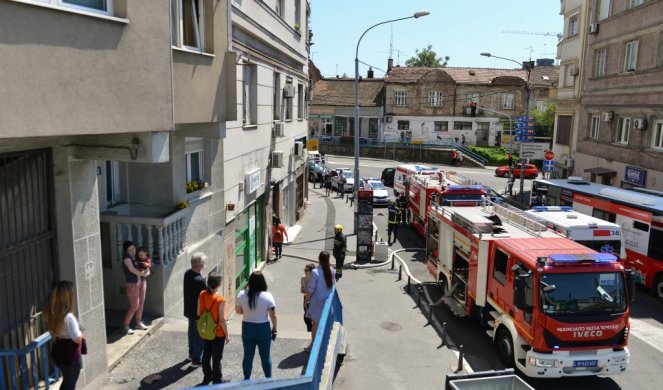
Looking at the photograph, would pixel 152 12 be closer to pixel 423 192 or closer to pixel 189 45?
pixel 189 45

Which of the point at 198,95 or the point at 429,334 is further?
the point at 429,334

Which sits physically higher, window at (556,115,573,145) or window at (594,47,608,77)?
window at (594,47,608,77)

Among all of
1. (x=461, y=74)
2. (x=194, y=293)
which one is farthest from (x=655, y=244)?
(x=461, y=74)

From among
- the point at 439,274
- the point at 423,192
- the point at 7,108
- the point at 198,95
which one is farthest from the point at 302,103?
the point at 7,108

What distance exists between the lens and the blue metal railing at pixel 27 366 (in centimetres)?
539

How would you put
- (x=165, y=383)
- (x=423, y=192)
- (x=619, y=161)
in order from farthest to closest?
(x=619, y=161), (x=423, y=192), (x=165, y=383)

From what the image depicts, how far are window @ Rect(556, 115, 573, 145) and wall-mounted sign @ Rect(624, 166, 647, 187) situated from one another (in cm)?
841

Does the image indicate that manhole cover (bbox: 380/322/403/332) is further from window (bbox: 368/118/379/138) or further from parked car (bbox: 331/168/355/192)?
window (bbox: 368/118/379/138)

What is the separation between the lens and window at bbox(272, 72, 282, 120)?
18766 millimetres

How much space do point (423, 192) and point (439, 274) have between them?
7727 millimetres

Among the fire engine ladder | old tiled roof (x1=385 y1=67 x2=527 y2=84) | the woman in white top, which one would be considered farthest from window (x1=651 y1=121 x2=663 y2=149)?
old tiled roof (x1=385 y1=67 x2=527 y2=84)

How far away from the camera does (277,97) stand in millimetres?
19188

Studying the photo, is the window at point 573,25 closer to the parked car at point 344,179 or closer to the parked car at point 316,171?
the parked car at point 344,179

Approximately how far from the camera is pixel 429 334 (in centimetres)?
1202
